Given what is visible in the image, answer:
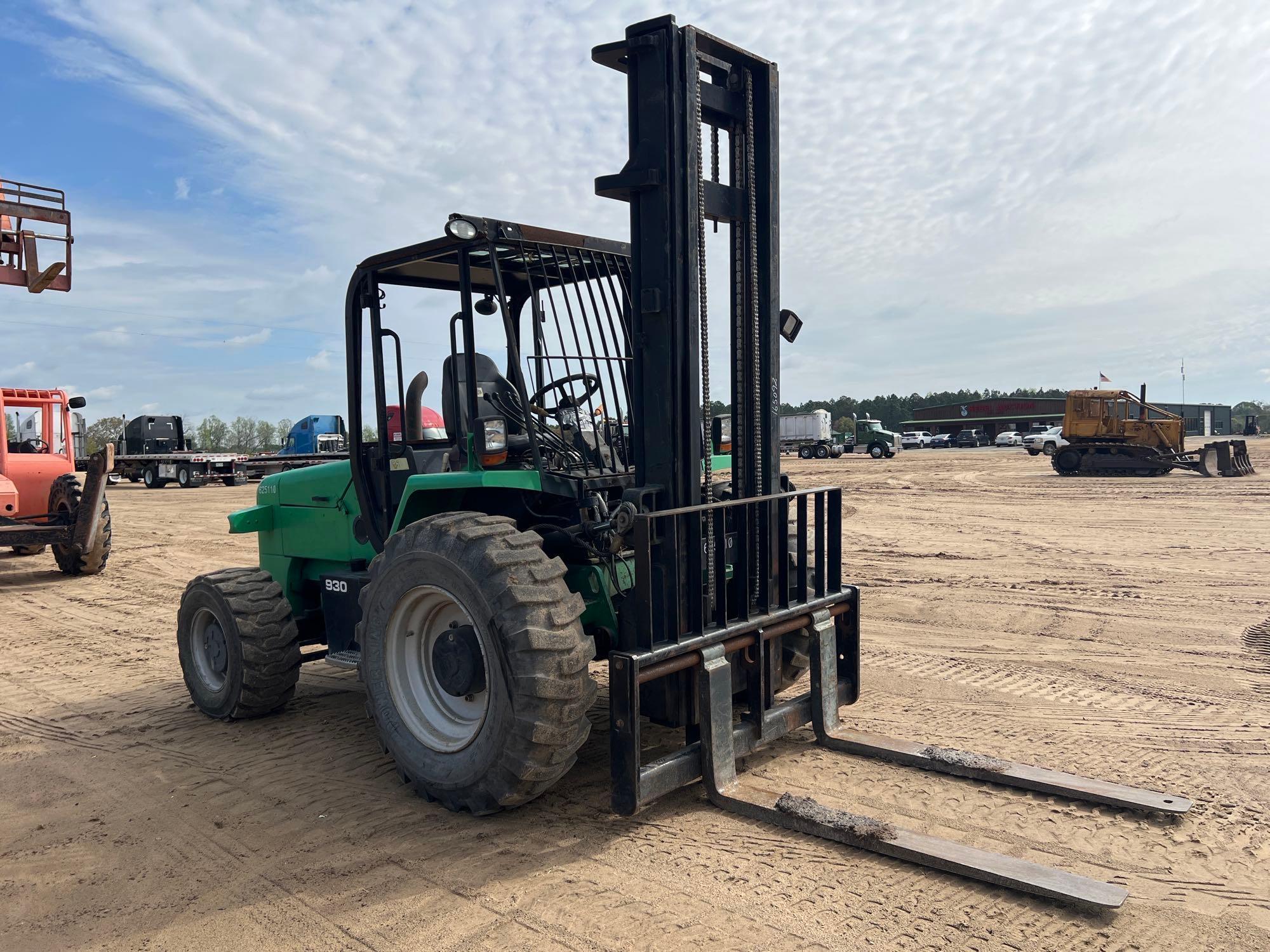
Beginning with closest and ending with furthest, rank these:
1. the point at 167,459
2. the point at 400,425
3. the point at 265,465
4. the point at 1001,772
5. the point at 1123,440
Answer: the point at 1001,772 < the point at 400,425 < the point at 1123,440 < the point at 167,459 < the point at 265,465

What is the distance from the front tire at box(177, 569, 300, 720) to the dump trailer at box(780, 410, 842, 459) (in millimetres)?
45461

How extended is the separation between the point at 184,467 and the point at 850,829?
1435 inches

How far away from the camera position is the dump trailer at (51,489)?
40.9ft

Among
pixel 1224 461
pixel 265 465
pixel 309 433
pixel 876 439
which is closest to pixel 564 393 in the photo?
pixel 1224 461

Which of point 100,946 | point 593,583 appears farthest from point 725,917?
point 100,946

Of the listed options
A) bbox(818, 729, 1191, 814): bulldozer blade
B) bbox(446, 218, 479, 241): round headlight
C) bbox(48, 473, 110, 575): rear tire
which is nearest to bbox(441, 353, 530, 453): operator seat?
bbox(446, 218, 479, 241): round headlight

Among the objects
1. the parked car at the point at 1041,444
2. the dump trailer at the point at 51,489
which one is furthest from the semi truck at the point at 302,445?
the parked car at the point at 1041,444

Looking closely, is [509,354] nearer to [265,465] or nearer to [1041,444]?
[265,465]

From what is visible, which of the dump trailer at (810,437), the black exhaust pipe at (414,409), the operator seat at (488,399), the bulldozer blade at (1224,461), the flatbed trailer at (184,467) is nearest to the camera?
the operator seat at (488,399)

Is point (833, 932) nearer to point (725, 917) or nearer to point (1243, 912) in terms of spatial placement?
point (725, 917)

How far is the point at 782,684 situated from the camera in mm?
5027

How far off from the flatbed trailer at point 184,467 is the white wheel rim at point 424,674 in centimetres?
3420

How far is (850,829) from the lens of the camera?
3.69 meters

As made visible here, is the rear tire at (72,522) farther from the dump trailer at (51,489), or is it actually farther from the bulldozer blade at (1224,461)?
the bulldozer blade at (1224,461)
